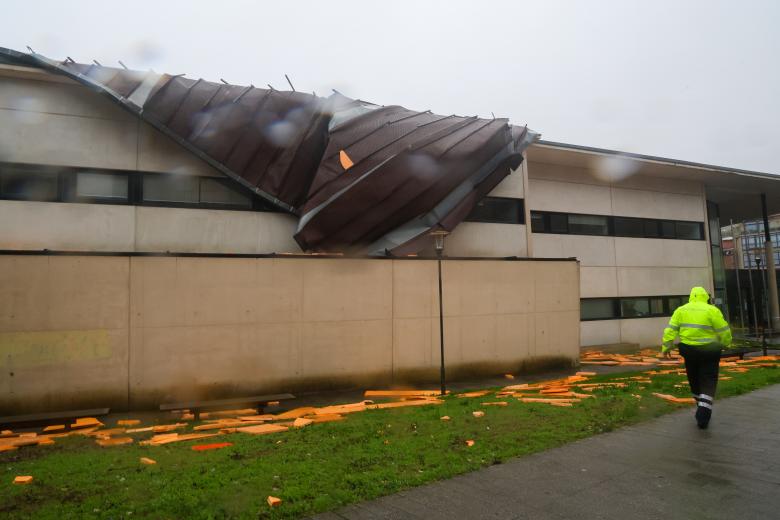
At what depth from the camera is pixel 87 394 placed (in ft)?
32.1

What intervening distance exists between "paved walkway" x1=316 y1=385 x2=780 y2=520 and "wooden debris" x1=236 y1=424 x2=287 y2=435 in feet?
11.9

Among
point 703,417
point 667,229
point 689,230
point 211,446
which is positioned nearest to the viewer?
point 211,446

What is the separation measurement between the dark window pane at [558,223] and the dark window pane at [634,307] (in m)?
4.34

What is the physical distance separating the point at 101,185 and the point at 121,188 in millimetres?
434

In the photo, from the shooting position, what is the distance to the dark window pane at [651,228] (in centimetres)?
2291

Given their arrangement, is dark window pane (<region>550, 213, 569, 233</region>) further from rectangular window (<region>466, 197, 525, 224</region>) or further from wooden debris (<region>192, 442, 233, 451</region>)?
wooden debris (<region>192, 442, 233, 451</region>)

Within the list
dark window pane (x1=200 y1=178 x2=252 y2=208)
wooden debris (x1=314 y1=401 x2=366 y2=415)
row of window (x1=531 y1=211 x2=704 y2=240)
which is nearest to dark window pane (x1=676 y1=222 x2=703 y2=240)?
row of window (x1=531 y1=211 x2=704 y2=240)

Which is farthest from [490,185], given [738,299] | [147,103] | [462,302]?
[738,299]

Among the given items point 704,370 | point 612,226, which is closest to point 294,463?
point 704,370

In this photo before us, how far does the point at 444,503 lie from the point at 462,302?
9150 mm

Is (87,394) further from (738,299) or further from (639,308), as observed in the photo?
(738,299)

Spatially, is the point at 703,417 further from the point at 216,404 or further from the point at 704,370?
the point at 216,404

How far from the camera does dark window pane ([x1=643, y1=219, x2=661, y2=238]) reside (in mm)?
22906

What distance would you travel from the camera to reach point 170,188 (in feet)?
41.9
